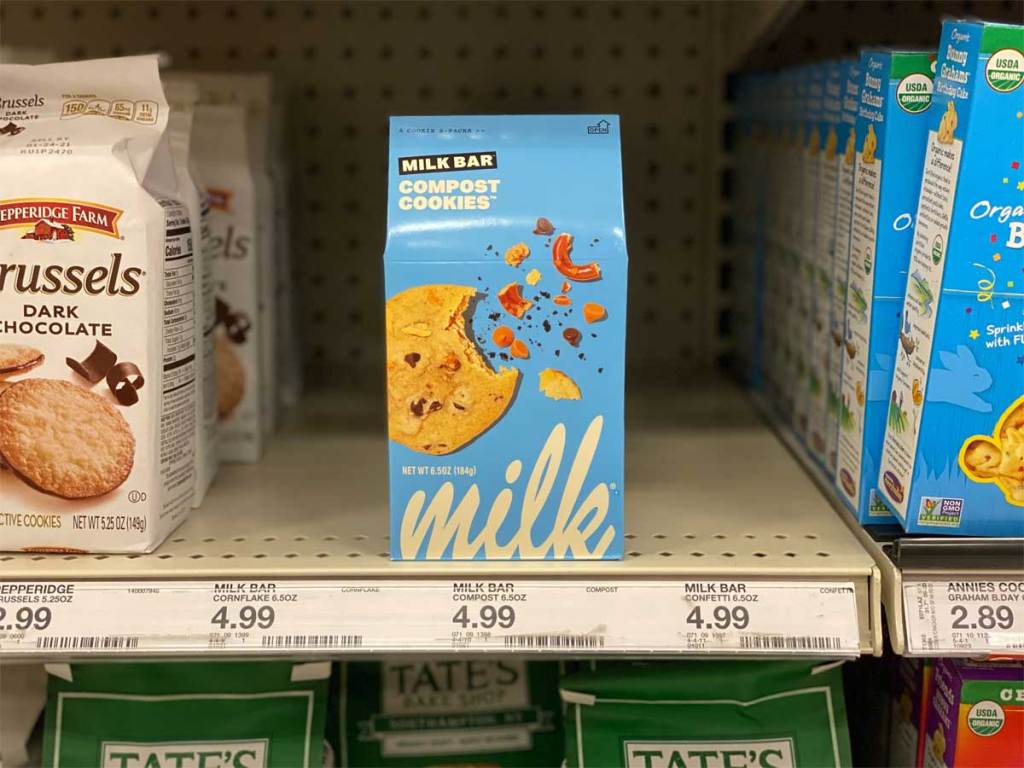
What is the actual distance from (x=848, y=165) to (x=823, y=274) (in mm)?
141

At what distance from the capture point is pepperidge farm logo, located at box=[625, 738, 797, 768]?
1.12m

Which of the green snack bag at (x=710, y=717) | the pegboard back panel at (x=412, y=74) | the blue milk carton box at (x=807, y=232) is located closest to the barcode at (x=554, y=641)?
the green snack bag at (x=710, y=717)

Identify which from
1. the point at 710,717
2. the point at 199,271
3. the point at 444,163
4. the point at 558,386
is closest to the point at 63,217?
the point at 199,271

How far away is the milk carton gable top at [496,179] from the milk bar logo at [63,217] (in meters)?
0.25

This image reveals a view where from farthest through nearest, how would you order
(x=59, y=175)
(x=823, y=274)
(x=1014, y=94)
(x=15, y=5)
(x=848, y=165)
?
(x=15, y=5) < (x=823, y=274) < (x=848, y=165) < (x=59, y=175) < (x=1014, y=94)

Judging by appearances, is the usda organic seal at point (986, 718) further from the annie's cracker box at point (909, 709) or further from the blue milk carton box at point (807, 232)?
the blue milk carton box at point (807, 232)

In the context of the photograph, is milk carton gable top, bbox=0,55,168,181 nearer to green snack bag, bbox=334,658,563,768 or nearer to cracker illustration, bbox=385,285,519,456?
cracker illustration, bbox=385,285,519,456

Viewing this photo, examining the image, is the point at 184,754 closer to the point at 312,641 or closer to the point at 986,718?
the point at 312,641

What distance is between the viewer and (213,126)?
4.10 ft

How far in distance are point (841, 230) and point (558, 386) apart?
1.25ft

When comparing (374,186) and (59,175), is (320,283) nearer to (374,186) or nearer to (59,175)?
(374,186)

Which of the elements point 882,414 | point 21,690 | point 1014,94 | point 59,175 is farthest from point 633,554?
point 21,690

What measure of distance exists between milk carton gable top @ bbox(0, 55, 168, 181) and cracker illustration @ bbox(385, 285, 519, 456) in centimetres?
Answer: 31

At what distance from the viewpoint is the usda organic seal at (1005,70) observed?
830 mm
